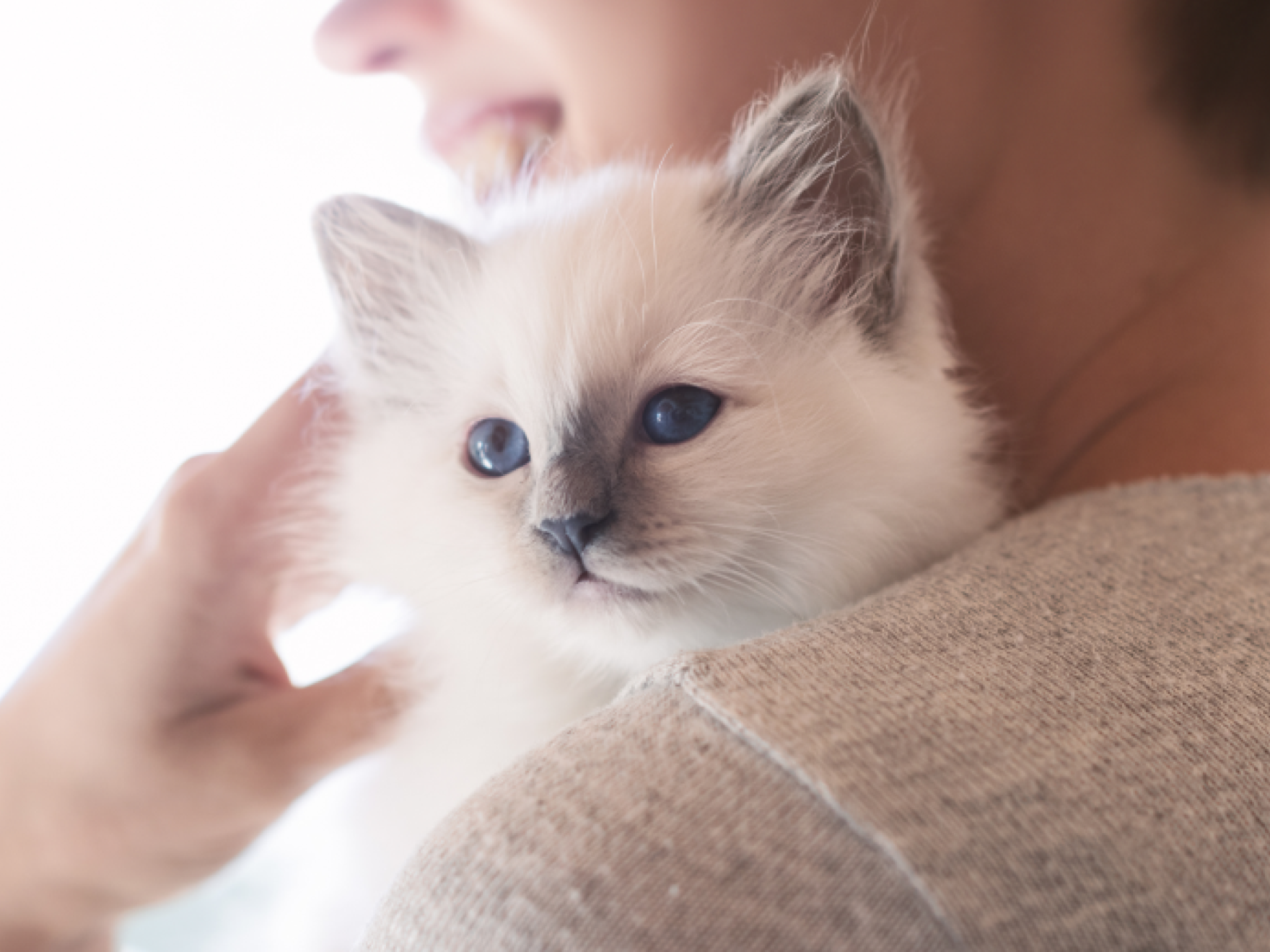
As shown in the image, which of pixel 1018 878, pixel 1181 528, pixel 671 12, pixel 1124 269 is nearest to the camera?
pixel 1018 878

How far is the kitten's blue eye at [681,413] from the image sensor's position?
3.08ft

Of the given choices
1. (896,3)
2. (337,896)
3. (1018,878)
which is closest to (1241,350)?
(896,3)

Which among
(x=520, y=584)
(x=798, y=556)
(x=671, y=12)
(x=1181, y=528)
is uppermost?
(x=671, y=12)

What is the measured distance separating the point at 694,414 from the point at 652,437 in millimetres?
51

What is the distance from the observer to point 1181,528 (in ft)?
2.84

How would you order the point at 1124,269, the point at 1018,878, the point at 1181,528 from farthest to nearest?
the point at 1124,269 → the point at 1181,528 → the point at 1018,878

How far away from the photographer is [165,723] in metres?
1.11

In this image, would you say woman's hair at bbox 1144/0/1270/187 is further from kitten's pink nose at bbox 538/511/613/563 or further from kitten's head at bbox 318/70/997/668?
kitten's pink nose at bbox 538/511/613/563

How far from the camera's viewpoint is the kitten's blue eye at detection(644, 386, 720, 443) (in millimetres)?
938

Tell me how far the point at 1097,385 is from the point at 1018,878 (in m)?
0.88

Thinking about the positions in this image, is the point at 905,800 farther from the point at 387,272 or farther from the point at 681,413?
the point at 387,272

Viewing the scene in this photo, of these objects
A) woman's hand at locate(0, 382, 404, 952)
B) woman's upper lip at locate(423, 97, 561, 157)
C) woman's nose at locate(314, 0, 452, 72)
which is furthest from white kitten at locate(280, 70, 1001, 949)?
woman's nose at locate(314, 0, 452, 72)

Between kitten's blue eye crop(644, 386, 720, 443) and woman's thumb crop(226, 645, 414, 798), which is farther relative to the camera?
woman's thumb crop(226, 645, 414, 798)

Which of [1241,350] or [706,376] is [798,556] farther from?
[1241,350]
